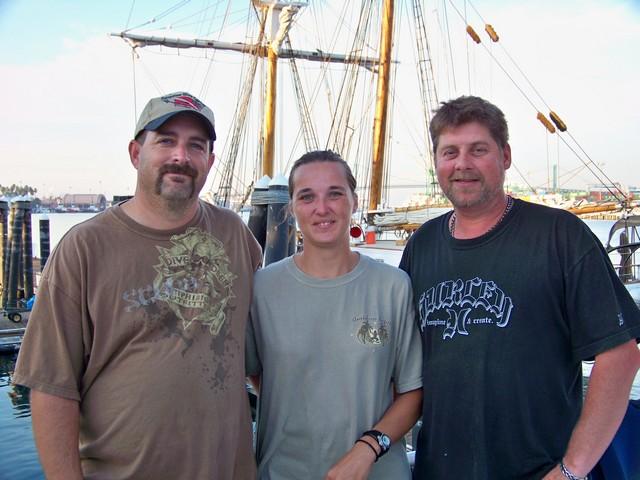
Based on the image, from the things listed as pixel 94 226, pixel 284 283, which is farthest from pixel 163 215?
pixel 284 283

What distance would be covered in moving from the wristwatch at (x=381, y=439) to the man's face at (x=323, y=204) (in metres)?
0.79

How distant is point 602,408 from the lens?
213 cm

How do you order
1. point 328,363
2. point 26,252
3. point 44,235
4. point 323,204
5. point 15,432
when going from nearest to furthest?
point 328,363
point 323,204
point 15,432
point 26,252
point 44,235

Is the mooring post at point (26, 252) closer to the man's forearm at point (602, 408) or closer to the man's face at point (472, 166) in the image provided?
the man's face at point (472, 166)

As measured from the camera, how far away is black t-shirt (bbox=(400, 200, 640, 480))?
7.23ft

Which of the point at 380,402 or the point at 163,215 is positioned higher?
the point at 163,215

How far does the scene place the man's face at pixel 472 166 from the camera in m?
2.44

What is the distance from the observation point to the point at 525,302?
2.27 meters

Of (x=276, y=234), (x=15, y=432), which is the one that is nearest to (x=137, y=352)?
(x=276, y=234)

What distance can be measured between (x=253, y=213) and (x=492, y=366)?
855 cm

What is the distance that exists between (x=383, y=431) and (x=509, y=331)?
0.65 meters

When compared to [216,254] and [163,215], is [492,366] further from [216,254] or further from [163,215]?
[163,215]

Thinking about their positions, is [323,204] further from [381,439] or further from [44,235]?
[44,235]

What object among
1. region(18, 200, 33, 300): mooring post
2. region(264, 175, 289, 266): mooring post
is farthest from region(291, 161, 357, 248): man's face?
region(18, 200, 33, 300): mooring post
